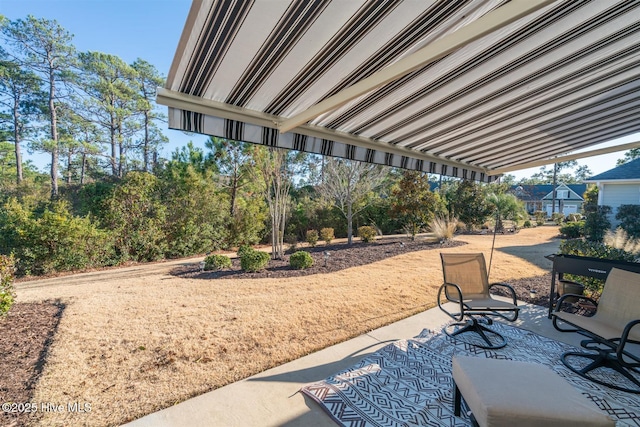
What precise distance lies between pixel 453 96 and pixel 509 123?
1.25 metres

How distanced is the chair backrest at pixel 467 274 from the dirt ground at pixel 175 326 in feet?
2.63

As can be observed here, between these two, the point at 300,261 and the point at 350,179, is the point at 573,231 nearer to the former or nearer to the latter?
Result: the point at 350,179

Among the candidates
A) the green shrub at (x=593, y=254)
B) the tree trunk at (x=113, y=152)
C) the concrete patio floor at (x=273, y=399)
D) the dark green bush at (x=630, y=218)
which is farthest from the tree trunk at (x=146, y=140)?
the dark green bush at (x=630, y=218)

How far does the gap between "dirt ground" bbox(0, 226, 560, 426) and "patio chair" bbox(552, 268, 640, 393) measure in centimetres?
186

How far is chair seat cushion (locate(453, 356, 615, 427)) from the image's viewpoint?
1.52m

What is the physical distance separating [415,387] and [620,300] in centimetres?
262

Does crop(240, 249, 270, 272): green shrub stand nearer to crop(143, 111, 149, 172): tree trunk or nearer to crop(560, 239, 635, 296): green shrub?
crop(560, 239, 635, 296): green shrub

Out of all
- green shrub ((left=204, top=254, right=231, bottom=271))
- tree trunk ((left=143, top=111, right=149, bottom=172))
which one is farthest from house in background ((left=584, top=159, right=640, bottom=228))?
tree trunk ((left=143, top=111, right=149, bottom=172))

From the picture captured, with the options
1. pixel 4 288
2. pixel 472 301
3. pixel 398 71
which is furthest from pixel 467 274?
pixel 4 288

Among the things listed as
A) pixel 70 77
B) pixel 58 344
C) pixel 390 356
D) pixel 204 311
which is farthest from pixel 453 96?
pixel 70 77

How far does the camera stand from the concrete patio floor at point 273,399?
201 centimetres

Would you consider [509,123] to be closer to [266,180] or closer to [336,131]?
[336,131]

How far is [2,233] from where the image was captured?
272 inches

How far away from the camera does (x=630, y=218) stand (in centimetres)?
1098
